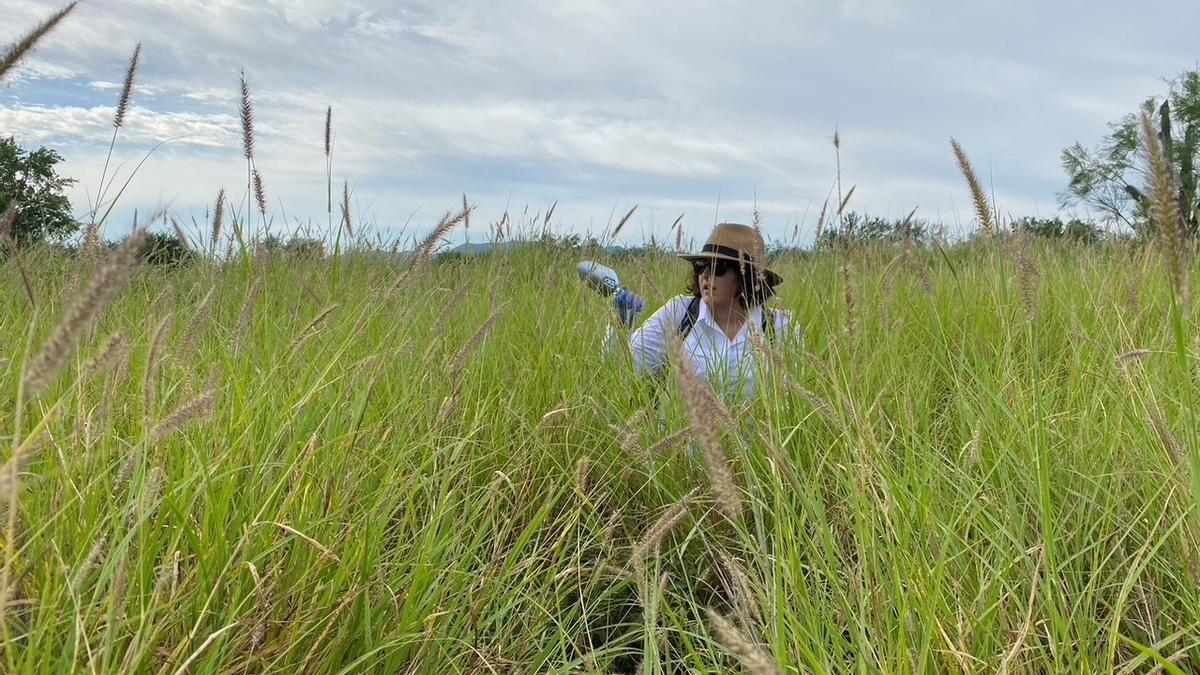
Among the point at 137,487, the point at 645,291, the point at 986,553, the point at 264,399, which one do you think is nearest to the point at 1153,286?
the point at 645,291

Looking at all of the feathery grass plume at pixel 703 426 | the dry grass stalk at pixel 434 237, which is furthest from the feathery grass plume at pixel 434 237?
the feathery grass plume at pixel 703 426

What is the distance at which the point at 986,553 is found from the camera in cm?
170

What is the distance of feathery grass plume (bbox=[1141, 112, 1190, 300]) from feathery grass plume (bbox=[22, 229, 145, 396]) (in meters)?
1.02

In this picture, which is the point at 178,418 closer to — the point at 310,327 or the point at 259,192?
the point at 310,327

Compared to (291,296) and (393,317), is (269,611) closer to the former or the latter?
(393,317)

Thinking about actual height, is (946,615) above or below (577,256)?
below

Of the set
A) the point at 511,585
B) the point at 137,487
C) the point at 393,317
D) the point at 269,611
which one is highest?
the point at 393,317

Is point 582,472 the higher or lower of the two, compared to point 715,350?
lower

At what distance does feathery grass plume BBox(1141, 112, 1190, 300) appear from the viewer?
902 millimetres

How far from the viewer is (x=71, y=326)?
677 mm

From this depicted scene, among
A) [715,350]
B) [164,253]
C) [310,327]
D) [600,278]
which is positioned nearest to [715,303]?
[600,278]

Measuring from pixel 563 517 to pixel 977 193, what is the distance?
1292mm

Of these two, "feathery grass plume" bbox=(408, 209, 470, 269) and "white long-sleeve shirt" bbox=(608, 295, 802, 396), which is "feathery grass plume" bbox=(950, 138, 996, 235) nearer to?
"white long-sleeve shirt" bbox=(608, 295, 802, 396)

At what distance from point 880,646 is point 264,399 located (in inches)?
62.5
